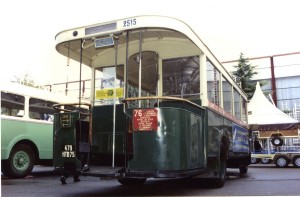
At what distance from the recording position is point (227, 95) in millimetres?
9734

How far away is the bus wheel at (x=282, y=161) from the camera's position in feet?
56.3

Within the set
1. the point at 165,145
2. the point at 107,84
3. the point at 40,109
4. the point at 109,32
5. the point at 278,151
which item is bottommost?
the point at 278,151

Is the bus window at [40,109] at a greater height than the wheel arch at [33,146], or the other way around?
the bus window at [40,109]

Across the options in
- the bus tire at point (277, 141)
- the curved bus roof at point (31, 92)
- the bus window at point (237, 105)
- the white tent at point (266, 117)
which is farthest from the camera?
the white tent at point (266, 117)

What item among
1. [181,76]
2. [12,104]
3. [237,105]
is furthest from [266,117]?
[12,104]

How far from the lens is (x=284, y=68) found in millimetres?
33750

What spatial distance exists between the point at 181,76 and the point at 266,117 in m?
14.0

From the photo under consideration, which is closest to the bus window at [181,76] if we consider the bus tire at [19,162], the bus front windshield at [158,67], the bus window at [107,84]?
the bus front windshield at [158,67]

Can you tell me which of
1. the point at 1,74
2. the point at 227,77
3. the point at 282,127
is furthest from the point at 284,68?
the point at 1,74

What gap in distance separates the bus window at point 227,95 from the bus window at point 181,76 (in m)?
1.92

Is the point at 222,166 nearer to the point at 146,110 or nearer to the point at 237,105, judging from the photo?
the point at 146,110

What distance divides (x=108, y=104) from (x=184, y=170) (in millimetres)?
2109

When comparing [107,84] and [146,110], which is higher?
[107,84]

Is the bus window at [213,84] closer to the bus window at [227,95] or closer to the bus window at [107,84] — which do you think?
the bus window at [227,95]
